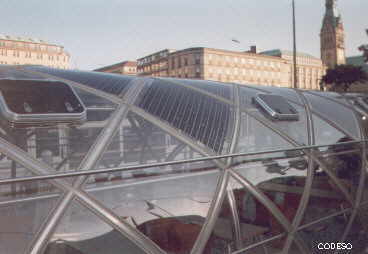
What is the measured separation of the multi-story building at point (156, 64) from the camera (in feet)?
295

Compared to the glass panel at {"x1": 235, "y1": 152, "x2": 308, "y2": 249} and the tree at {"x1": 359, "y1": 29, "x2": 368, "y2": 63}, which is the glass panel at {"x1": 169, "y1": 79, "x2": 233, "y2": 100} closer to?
the glass panel at {"x1": 235, "y1": 152, "x2": 308, "y2": 249}

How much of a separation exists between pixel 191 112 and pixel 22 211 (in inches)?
69.9

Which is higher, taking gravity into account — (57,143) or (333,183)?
(57,143)

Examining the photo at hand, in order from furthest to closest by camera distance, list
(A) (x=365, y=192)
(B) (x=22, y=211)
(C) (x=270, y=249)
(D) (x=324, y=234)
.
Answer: (A) (x=365, y=192), (D) (x=324, y=234), (C) (x=270, y=249), (B) (x=22, y=211)

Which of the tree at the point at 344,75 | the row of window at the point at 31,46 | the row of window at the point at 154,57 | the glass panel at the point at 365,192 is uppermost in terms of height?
the row of window at the point at 31,46

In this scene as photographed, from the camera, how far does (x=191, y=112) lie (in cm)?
326

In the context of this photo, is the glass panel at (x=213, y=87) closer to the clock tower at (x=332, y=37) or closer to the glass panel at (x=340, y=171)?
the glass panel at (x=340, y=171)

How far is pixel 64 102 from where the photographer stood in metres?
2.66

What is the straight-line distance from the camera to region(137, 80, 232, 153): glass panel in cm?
296

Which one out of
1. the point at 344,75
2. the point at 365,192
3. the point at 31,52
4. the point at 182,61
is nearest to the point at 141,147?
the point at 365,192

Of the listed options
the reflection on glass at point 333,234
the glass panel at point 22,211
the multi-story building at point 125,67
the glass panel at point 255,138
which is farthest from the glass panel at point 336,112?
the multi-story building at point 125,67

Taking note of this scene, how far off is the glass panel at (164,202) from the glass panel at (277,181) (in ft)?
1.53

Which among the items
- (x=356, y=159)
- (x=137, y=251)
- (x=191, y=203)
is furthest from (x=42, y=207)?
(x=356, y=159)

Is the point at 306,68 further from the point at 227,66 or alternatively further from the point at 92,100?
the point at 92,100
